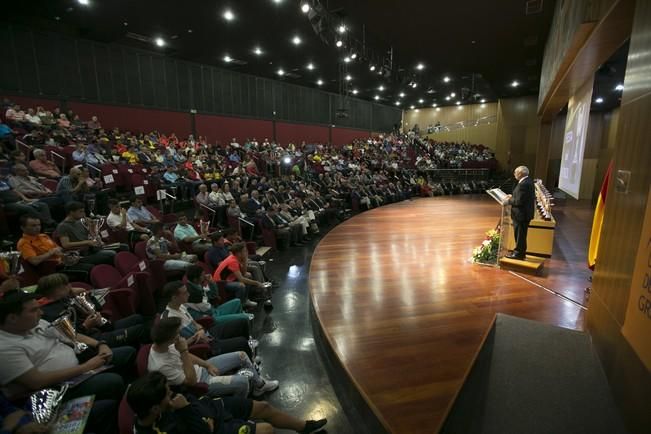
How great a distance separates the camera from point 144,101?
11.2 meters

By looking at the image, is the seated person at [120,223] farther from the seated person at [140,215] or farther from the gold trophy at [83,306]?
the gold trophy at [83,306]

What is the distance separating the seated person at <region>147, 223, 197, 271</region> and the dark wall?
28.4 ft

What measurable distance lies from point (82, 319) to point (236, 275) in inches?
54.2

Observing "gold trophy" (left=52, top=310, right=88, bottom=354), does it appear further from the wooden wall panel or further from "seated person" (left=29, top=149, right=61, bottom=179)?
"seated person" (left=29, top=149, right=61, bottom=179)

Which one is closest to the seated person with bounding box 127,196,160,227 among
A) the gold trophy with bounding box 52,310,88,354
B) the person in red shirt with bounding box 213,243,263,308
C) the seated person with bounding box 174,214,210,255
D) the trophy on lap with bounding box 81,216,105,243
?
the seated person with bounding box 174,214,210,255

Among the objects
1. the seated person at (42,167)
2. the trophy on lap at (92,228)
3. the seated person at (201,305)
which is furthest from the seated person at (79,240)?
the seated person at (42,167)

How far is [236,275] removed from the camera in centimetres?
342

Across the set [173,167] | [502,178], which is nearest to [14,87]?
[173,167]

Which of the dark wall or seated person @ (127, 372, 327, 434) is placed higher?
the dark wall

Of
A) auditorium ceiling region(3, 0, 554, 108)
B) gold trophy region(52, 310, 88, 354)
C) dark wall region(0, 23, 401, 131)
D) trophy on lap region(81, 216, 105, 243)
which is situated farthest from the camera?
dark wall region(0, 23, 401, 131)

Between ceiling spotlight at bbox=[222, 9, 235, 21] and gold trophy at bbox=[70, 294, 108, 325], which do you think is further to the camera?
ceiling spotlight at bbox=[222, 9, 235, 21]

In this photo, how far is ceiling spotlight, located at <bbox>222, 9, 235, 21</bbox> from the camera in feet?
24.5

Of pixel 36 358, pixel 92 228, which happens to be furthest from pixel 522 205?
pixel 92 228

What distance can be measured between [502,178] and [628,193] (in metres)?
16.9
